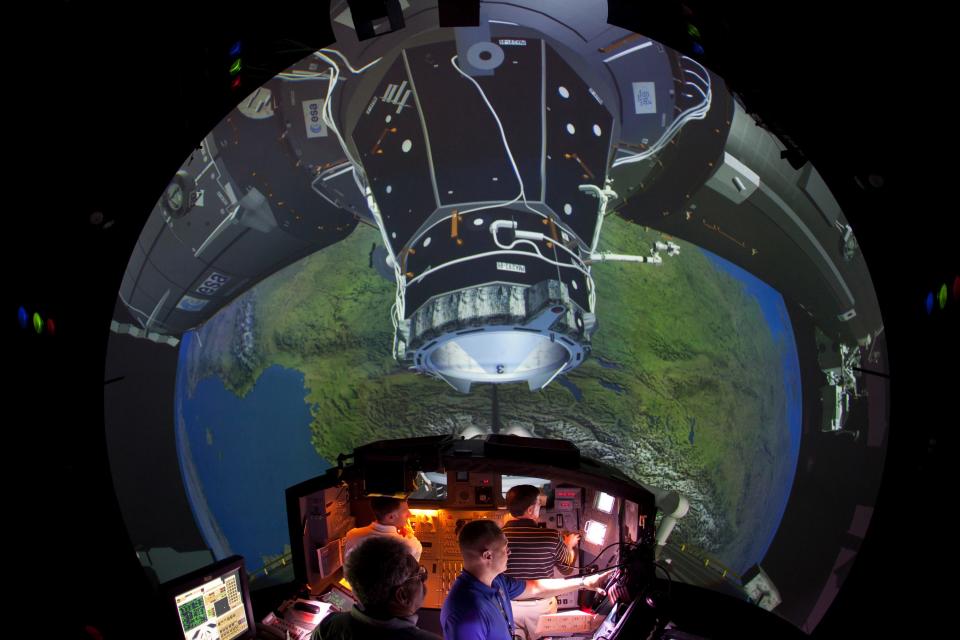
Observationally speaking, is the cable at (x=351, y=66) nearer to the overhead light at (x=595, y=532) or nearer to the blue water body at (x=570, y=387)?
the overhead light at (x=595, y=532)

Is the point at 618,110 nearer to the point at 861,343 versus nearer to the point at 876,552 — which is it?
the point at 861,343

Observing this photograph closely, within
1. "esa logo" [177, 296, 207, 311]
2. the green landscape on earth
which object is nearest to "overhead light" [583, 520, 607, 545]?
the green landscape on earth

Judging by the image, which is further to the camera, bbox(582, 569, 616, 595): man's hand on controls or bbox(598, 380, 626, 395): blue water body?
bbox(598, 380, 626, 395): blue water body

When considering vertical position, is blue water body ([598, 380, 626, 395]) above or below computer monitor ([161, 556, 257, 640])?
above

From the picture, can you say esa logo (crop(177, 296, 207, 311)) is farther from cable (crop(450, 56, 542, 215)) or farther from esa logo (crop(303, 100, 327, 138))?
cable (crop(450, 56, 542, 215))

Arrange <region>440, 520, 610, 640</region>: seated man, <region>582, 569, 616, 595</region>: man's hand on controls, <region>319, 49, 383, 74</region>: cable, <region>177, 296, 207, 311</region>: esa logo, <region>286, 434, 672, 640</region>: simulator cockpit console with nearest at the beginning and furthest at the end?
<region>440, 520, 610, 640</region>: seated man
<region>286, 434, 672, 640</region>: simulator cockpit console
<region>582, 569, 616, 595</region>: man's hand on controls
<region>319, 49, 383, 74</region>: cable
<region>177, 296, 207, 311</region>: esa logo

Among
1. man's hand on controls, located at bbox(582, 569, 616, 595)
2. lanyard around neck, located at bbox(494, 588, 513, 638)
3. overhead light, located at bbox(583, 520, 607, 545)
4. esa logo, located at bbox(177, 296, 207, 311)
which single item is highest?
esa logo, located at bbox(177, 296, 207, 311)

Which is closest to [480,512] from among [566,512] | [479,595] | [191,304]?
[566,512]
